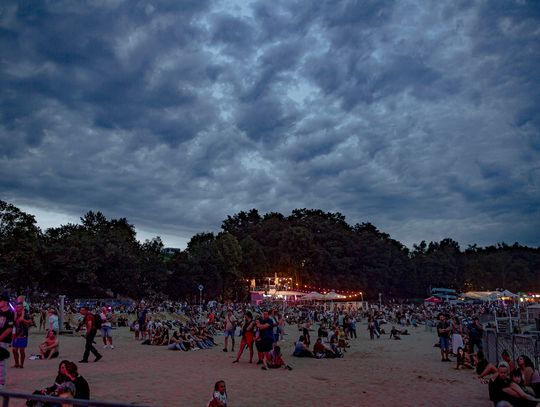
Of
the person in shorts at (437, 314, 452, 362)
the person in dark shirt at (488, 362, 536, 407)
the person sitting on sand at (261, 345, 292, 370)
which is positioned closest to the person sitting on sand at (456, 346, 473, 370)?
the person in shorts at (437, 314, 452, 362)

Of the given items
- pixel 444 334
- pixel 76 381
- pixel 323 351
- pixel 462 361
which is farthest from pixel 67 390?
pixel 444 334

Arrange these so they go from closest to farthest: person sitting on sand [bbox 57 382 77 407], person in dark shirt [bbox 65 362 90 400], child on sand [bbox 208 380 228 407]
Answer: person sitting on sand [bbox 57 382 77 407], person in dark shirt [bbox 65 362 90 400], child on sand [bbox 208 380 228 407]

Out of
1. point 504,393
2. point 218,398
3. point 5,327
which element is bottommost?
point 218,398

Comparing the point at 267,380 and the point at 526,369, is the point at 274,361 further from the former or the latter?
the point at 526,369

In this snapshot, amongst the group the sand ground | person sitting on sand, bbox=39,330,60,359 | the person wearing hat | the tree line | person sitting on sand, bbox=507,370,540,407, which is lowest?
the sand ground

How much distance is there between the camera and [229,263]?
76312 mm

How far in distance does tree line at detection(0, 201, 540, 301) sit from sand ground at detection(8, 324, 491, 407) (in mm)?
41979

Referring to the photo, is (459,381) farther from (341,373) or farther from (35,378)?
(35,378)

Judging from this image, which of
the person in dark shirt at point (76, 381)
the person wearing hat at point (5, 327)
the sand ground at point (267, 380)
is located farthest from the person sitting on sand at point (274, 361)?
the person in dark shirt at point (76, 381)

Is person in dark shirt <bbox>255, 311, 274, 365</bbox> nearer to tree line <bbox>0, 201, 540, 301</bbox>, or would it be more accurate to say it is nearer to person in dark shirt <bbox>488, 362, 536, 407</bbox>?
person in dark shirt <bbox>488, 362, 536, 407</bbox>

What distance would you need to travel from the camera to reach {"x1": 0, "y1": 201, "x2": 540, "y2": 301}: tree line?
5863cm

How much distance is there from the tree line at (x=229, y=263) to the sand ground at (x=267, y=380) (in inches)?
1653

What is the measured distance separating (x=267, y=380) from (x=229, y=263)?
6510 cm

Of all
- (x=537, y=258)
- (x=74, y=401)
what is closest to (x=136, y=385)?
(x=74, y=401)
